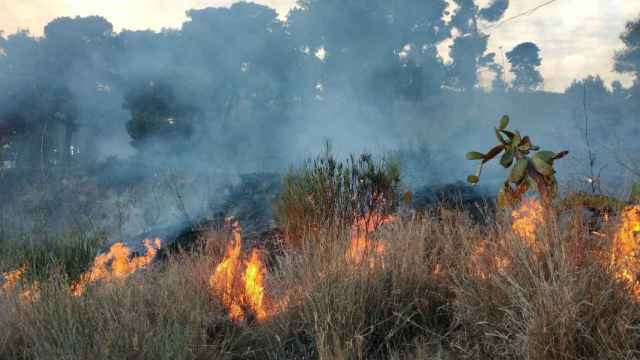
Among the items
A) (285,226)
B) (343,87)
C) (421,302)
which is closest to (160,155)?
(343,87)

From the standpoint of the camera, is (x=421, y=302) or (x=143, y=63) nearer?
(x=421, y=302)

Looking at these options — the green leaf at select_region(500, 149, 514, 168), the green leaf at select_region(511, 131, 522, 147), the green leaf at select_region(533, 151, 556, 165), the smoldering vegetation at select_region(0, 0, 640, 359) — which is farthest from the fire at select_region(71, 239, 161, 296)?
the green leaf at select_region(533, 151, 556, 165)

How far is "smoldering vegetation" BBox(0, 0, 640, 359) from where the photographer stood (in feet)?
9.69

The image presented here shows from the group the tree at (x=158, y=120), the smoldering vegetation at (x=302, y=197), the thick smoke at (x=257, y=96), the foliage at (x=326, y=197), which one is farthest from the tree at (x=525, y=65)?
the foliage at (x=326, y=197)

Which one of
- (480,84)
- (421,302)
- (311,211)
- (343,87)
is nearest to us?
(421,302)

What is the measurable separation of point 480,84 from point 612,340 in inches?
1523

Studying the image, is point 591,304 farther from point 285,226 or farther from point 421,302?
point 285,226

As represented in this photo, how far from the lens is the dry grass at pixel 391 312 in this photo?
2484mm

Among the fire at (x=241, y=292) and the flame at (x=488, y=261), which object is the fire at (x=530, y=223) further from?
the fire at (x=241, y=292)

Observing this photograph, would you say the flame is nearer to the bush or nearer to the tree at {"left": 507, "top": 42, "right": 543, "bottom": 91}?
the bush

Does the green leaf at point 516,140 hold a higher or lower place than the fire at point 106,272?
higher

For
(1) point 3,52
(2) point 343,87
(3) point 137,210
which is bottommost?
(3) point 137,210

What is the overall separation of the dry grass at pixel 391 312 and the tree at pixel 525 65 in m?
38.8

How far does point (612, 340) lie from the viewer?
2.42 m
